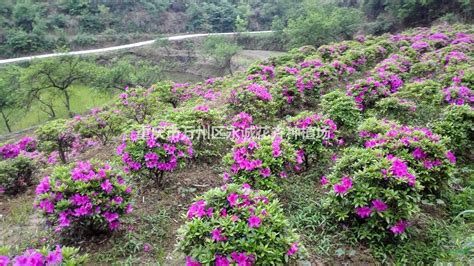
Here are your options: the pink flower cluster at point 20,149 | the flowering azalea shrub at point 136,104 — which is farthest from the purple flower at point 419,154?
the pink flower cluster at point 20,149

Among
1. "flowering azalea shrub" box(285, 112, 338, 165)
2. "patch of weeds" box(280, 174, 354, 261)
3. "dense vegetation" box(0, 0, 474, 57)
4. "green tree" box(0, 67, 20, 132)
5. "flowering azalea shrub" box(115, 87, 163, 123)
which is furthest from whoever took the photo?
"dense vegetation" box(0, 0, 474, 57)

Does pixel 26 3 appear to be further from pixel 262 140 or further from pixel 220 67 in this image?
pixel 262 140

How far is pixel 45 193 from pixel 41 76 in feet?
56.9

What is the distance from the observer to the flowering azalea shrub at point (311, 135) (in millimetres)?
4500

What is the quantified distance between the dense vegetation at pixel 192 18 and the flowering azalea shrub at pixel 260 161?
21097mm

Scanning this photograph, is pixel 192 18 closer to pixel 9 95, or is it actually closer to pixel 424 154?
pixel 9 95

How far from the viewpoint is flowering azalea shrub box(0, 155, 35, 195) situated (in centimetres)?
493

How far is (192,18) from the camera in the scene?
1578 inches

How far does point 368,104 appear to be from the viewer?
628 centimetres

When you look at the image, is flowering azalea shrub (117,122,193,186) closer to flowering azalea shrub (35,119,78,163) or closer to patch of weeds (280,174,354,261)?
patch of weeds (280,174,354,261)

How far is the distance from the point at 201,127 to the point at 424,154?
317 centimetres

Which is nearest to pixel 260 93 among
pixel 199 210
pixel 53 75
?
pixel 199 210

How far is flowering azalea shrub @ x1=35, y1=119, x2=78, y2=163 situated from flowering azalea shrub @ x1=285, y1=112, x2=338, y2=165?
16.4 feet

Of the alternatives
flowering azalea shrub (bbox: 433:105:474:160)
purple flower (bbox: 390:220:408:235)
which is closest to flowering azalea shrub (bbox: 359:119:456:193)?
purple flower (bbox: 390:220:408:235)
